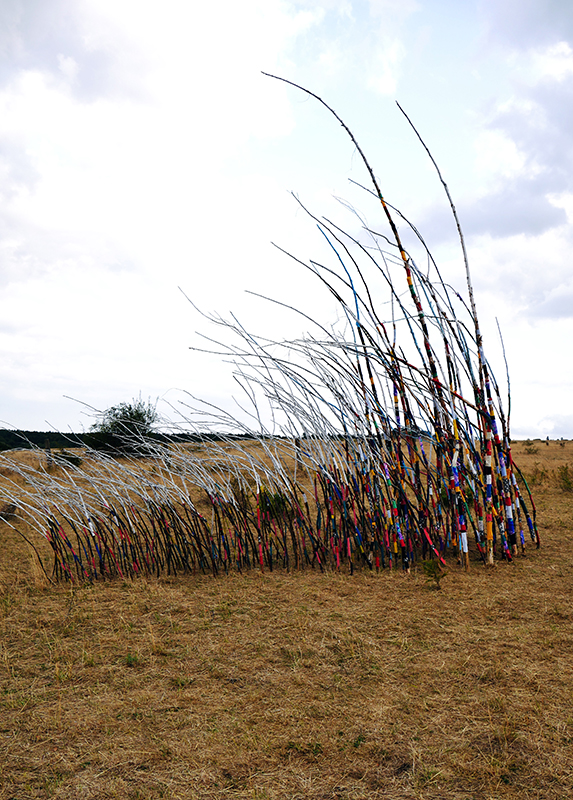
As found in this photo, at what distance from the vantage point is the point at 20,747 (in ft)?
7.30

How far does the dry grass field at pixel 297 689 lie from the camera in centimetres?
193

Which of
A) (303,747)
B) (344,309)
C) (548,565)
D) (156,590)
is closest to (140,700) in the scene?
(303,747)

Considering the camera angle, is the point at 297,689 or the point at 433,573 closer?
the point at 297,689

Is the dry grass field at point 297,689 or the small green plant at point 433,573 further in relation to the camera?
the small green plant at point 433,573

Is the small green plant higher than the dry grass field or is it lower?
higher

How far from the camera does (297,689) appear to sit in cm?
253

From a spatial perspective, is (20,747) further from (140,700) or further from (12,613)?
(12,613)

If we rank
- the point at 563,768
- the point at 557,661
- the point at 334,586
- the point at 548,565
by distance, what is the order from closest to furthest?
1. the point at 563,768
2. the point at 557,661
3. the point at 334,586
4. the point at 548,565

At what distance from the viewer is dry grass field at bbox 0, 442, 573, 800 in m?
1.93

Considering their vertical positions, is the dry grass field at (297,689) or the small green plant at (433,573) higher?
the small green plant at (433,573)

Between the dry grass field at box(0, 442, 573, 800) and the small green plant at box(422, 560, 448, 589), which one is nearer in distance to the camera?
the dry grass field at box(0, 442, 573, 800)

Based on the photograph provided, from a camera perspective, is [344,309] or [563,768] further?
[344,309]

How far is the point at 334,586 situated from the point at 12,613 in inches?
91.2

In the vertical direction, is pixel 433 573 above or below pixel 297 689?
above
